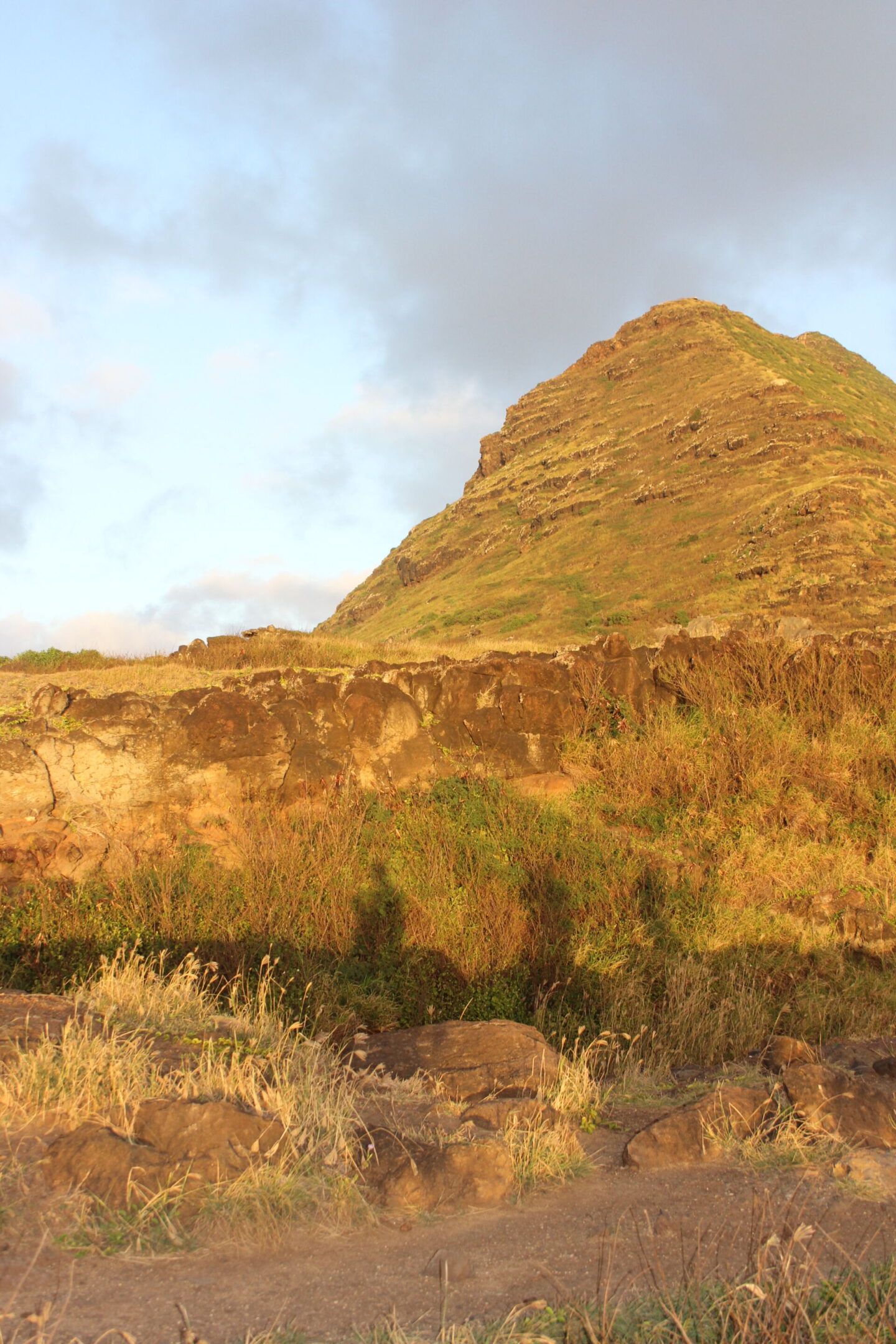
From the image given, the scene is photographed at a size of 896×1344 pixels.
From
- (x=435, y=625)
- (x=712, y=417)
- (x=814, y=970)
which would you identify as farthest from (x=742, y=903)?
(x=712, y=417)

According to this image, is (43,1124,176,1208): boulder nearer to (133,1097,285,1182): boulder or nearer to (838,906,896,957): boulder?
(133,1097,285,1182): boulder

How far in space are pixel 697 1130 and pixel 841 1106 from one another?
0.74m

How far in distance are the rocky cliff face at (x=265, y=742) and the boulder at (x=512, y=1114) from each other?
4.91 metres

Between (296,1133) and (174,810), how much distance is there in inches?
208

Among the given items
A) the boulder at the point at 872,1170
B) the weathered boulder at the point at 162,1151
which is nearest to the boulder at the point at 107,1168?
the weathered boulder at the point at 162,1151

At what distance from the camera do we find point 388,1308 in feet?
8.11

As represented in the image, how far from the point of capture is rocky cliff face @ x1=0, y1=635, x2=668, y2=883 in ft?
25.5

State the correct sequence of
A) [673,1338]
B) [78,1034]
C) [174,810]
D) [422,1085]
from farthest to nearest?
[174,810]
[422,1085]
[78,1034]
[673,1338]

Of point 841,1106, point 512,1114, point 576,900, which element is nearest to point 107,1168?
point 512,1114

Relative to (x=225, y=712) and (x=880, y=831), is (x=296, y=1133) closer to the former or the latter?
(x=225, y=712)

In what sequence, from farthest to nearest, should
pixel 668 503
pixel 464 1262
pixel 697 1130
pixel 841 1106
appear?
pixel 668 503 < pixel 841 1106 < pixel 697 1130 < pixel 464 1262

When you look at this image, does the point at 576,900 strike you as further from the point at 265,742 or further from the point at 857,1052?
the point at 265,742

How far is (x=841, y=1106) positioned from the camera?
385cm

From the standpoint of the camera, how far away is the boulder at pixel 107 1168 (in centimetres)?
292
